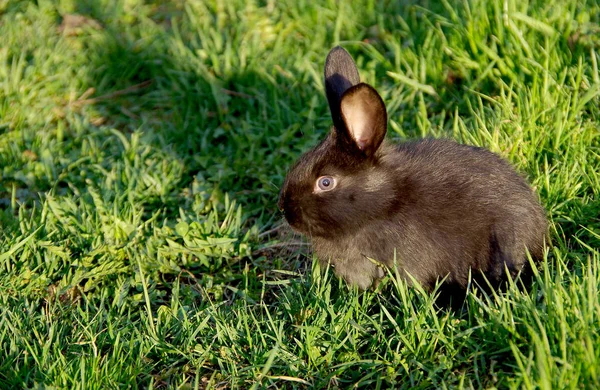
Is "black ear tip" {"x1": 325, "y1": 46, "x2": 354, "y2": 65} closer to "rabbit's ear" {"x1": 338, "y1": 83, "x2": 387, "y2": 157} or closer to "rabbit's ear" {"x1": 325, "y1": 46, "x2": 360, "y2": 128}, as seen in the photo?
"rabbit's ear" {"x1": 325, "y1": 46, "x2": 360, "y2": 128}

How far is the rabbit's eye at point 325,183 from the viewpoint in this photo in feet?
13.1

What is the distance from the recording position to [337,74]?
165 inches

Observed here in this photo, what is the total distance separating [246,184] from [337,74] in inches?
50.7

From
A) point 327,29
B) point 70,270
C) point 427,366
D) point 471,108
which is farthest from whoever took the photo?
point 327,29

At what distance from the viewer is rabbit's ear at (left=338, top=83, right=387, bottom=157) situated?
3658 millimetres

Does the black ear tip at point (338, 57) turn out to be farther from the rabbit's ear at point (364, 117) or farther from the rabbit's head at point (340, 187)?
the rabbit's ear at point (364, 117)

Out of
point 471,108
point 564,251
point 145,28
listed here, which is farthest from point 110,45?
point 564,251

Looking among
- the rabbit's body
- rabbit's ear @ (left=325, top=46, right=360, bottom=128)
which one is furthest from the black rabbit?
rabbit's ear @ (left=325, top=46, right=360, bottom=128)

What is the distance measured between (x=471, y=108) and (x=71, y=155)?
8.68 ft

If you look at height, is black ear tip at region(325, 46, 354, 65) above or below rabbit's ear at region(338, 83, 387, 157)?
above

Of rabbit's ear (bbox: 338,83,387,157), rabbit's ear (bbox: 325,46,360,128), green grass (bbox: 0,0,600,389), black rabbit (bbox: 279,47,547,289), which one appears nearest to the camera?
green grass (bbox: 0,0,600,389)

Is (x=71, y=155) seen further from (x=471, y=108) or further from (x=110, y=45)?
(x=471, y=108)

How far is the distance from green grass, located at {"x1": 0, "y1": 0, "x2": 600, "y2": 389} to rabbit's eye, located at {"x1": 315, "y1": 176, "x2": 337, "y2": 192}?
49cm

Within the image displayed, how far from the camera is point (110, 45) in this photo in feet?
20.4
